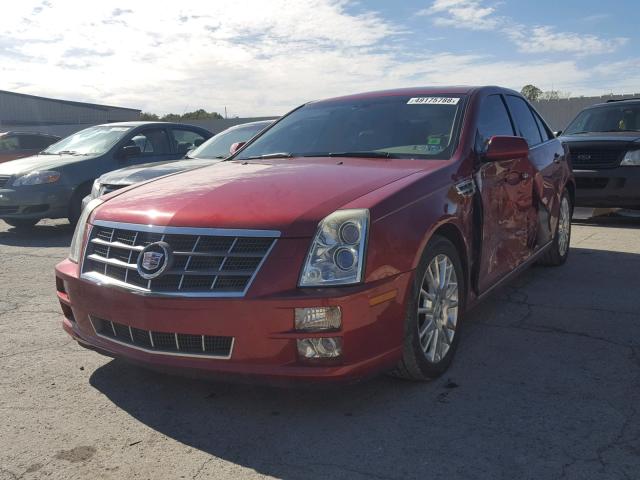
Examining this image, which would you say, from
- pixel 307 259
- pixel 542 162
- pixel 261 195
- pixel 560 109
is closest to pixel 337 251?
pixel 307 259

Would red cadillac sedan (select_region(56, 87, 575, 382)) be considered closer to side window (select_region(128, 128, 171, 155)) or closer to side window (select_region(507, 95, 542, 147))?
side window (select_region(507, 95, 542, 147))

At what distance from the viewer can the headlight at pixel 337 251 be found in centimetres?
288

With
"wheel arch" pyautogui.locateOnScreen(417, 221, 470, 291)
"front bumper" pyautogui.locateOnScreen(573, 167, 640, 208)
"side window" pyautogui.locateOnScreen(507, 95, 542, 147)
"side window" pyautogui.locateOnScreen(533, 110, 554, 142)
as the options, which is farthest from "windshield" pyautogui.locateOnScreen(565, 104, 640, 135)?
"wheel arch" pyautogui.locateOnScreen(417, 221, 470, 291)

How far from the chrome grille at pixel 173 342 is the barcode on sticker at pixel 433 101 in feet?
7.74

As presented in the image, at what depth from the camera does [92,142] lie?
9859 millimetres

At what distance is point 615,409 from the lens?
3.13 m

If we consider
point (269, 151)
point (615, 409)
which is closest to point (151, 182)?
point (269, 151)

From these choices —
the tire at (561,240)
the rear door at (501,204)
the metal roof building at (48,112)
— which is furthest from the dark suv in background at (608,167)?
the metal roof building at (48,112)

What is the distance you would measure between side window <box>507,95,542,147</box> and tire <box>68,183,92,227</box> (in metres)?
6.20

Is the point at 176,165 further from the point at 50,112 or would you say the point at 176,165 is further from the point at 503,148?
the point at 50,112

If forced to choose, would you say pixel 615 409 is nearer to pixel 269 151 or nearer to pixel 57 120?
pixel 269 151

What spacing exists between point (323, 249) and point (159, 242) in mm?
786

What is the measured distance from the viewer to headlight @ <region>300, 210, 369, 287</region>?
288cm

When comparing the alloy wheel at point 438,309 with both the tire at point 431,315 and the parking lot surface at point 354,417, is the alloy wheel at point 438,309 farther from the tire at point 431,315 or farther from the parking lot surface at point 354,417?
the parking lot surface at point 354,417
